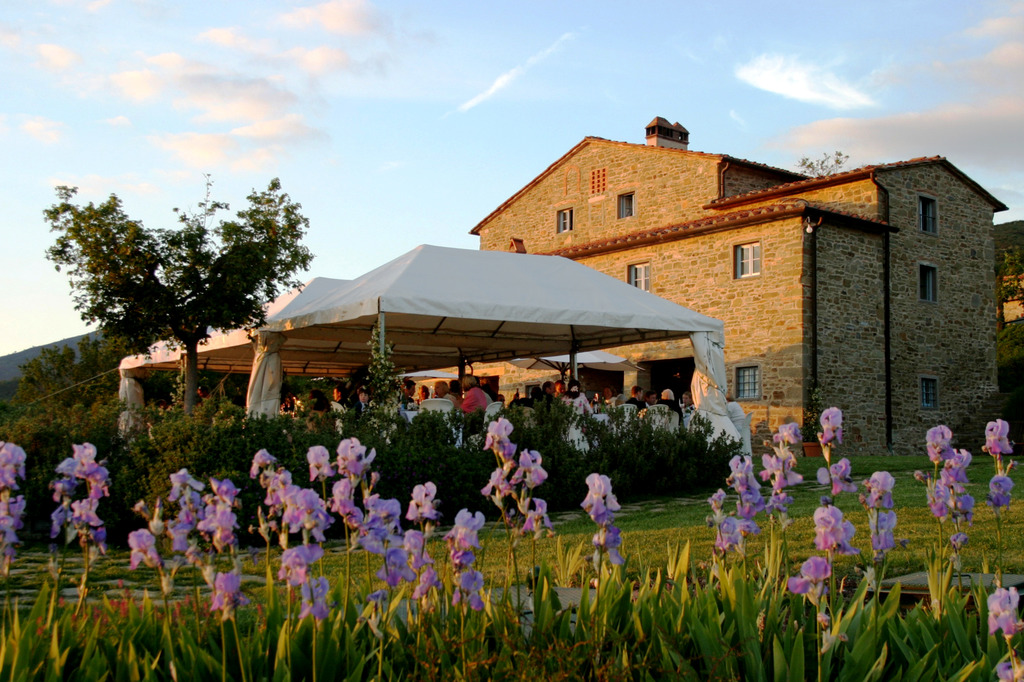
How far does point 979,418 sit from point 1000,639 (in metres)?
22.0

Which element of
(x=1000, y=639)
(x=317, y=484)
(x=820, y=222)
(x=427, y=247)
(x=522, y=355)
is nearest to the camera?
(x=1000, y=639)

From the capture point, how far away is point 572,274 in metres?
11.6

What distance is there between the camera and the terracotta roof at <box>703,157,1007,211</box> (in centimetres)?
2034

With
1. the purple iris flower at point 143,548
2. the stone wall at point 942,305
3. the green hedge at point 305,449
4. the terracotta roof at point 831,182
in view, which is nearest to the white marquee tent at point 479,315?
the green hedge at point 305,449

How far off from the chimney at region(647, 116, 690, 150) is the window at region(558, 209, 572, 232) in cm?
323

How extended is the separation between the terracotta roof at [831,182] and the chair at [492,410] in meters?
13.3

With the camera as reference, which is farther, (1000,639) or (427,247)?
(427,247)

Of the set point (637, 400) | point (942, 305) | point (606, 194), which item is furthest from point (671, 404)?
point (606, 194)

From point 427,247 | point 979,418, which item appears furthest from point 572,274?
point 979,418

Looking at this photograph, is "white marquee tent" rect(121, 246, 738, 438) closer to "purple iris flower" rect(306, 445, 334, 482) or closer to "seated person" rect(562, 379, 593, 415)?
"seated person" rect(562, 379, 593, 415)

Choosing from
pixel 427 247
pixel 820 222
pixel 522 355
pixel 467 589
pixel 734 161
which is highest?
pixel 734 161

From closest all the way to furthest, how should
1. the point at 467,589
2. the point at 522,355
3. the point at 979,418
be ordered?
the point at 467,589
the point at 522,355
the point at 979,418

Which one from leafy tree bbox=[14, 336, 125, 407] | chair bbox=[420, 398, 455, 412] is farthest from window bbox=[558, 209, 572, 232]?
chair bbox=[420, 398, 455, 412]

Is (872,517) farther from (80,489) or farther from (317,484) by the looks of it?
(80,489)
